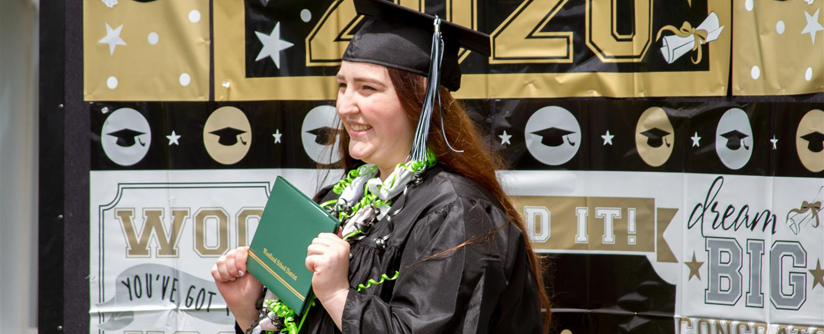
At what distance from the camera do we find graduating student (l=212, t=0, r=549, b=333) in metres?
1.31

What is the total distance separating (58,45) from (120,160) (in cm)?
49

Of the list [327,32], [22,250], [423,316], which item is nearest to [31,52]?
[22,250]

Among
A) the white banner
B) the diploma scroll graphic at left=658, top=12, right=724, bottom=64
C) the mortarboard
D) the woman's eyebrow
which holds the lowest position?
the white banner

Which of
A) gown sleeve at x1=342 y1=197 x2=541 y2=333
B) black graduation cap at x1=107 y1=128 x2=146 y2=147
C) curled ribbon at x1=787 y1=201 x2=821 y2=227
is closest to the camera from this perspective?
gown sleeve at x1=342 y1=197 x2=541 y2=333

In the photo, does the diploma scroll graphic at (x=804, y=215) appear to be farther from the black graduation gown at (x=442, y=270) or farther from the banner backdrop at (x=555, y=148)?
the black graduation gown at (x=442, y=270)

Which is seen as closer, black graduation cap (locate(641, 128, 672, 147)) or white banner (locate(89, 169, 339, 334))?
black graduation cap (locate(641, 128, 672, 147))

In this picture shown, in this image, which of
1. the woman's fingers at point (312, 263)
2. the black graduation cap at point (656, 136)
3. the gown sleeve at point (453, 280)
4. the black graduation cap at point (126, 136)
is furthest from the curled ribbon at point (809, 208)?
the black graduation cap at point (126, 136)

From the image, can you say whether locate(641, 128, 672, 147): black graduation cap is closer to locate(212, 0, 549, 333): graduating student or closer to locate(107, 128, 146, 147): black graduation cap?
locate(212, 0, 549, 333): graduating student

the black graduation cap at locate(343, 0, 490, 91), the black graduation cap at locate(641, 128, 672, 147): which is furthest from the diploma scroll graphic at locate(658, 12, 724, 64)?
the black graduation cap at locate(343, 0, 490, 91)

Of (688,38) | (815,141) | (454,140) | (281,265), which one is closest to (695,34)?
(688,38)

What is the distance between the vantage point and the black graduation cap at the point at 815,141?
247 centimetres

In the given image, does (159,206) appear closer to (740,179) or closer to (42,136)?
(42,136)

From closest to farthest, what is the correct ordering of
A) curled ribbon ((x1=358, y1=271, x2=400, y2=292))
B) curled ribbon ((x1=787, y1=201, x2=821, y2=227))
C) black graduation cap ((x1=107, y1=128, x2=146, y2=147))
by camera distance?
curled ribbon ((x1=358, y1=271, x2=400, y2=292)), curled ribbon ((x1=787, y1=201, x2=821, y2=227)), black graduation cap ((x1=107, y1=128, x2=146, y2=147))

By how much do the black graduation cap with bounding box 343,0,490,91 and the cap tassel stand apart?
0.07 ft
